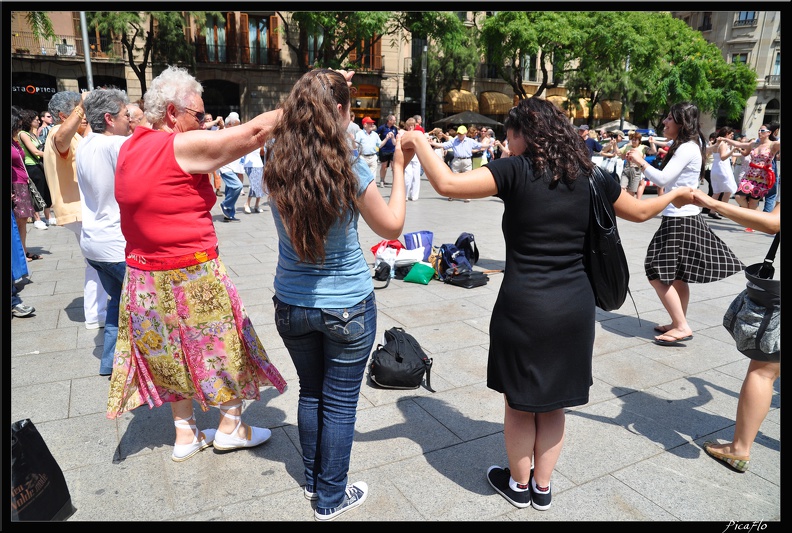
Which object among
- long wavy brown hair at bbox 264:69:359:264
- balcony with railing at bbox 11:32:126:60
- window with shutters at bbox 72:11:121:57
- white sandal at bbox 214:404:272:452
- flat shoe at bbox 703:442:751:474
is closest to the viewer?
long wavy brown hair at bbox 264:69:359:264

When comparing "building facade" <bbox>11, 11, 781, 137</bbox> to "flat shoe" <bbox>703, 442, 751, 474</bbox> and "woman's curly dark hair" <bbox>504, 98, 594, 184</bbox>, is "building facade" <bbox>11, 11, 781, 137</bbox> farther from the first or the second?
"woman's curly dark hair" <bbox>504, 98, 594, 184</bbox>

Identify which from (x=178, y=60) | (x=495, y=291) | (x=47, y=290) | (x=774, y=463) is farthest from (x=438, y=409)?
(x=178, y=60)

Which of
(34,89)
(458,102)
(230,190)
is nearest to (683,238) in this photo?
(230,190)

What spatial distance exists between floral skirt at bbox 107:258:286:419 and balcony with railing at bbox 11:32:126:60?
91.4 ft

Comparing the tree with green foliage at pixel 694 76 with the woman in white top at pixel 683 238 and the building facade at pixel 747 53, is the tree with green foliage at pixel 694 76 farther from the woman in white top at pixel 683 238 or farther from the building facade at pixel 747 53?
the woman in white top at pixel 683 238

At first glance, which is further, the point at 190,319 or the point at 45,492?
the point at 190,319

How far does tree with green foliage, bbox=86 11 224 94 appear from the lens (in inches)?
961

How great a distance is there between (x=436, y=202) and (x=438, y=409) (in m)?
10.1

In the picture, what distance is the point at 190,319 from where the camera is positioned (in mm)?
2559

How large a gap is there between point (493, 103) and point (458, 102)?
3371 mm

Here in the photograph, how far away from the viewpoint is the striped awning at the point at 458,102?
117ft

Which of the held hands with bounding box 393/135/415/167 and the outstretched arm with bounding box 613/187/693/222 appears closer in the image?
the held hands with bounding box 393/135/415/167

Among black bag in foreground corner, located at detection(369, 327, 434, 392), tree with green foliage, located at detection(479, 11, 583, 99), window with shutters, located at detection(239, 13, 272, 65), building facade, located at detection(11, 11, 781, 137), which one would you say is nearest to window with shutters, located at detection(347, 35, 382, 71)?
building facade, located at detection(11, 11, 781, 137)
